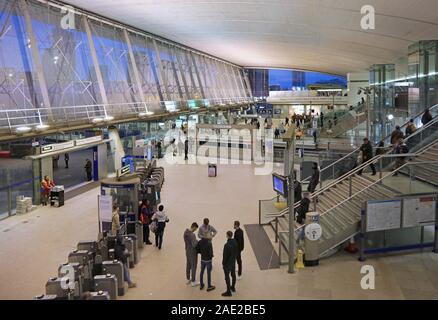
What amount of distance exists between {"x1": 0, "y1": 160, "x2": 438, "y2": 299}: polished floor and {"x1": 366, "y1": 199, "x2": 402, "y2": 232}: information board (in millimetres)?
755

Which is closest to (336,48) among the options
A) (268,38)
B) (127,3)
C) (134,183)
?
(268,38)

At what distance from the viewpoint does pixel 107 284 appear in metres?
7.41

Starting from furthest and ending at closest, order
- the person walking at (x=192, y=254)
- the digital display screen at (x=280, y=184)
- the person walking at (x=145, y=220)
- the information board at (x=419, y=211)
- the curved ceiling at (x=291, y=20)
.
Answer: the curved ceiling at (x=291, y=20) < the digital display screen at (x=280, y=184) < the person walking at (x=145, y=220) < the information board at (x=419, y=211) < the person walking at (x=192, y=254)

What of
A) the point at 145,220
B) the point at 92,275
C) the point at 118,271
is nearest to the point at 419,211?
the point at 145,220

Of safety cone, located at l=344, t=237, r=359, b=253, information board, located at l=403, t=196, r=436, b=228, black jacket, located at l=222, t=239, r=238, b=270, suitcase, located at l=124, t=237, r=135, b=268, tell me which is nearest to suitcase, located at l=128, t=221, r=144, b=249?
suitcase, located at l=124, t=237, r=135, b=268

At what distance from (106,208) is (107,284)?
10.7 feet

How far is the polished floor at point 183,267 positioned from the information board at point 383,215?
2.48ft

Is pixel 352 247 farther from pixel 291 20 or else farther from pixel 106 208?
pixel 291 20

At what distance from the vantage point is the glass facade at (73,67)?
15.4 metres

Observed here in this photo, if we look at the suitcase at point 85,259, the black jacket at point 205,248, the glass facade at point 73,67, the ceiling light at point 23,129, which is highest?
the glass facade at point 73,67

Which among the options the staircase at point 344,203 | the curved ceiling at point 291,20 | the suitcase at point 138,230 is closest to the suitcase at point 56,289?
the suitcase at point 138,230

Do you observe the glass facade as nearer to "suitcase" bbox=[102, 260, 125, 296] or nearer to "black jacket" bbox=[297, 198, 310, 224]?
"suitcase" bbox=[102, 260, 125, 296]

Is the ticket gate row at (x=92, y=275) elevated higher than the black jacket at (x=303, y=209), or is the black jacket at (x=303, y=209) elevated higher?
the black jacket at (x=303, y=209)

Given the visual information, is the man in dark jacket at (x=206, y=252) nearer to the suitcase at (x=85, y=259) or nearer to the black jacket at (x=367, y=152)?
the suitcase at (x=85, y=259)
